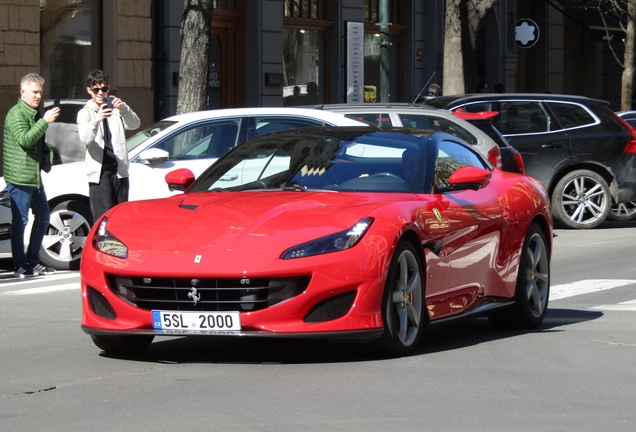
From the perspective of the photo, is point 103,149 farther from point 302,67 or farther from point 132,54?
point 302,67

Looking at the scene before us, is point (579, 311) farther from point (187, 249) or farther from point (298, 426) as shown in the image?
point (298, 426)

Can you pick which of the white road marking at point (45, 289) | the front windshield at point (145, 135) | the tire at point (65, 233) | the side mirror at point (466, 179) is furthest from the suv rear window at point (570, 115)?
the side mirror at point (466, 179)

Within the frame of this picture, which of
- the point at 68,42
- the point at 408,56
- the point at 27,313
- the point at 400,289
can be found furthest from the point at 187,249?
the point at 408,56

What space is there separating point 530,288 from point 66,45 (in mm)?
15484

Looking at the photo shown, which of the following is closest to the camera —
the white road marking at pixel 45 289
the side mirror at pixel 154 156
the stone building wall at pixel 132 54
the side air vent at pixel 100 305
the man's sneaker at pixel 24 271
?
the side air vent at pixel 100 305

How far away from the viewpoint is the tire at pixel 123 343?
299 inches

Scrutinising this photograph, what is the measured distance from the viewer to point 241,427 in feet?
18.5

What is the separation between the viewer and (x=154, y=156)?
13.0 meters

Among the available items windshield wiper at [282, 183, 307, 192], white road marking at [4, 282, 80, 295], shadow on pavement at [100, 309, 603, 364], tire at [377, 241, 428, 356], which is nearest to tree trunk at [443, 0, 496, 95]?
white road marking at [4, 282, 80, 295]

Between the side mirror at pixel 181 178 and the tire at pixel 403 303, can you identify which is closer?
the tire at pixel 403 303

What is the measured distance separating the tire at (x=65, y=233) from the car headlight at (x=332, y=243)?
645 centimetres

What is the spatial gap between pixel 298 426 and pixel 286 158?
2.98m

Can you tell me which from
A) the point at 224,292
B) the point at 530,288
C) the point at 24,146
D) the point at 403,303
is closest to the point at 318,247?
the point at 224,292

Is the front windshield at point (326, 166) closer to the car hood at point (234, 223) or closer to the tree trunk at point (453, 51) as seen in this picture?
the car hood at point (234, 223)
